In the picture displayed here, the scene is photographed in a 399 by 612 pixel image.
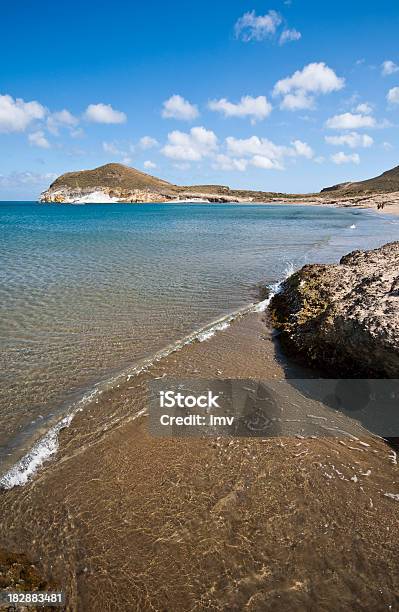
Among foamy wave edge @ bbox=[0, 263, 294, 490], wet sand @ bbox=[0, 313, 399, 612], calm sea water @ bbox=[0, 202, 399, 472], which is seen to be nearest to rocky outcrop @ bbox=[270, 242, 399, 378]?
wet sand @ bbox=[0, 313, 399, 612]

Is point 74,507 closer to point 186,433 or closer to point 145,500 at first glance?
point 145,500

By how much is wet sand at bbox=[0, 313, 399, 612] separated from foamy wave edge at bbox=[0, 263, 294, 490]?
0.17m

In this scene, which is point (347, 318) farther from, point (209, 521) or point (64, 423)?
point (64, 423)

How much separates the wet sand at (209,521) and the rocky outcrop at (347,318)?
1.79 m

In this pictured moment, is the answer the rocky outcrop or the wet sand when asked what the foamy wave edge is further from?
the rocky outcrop

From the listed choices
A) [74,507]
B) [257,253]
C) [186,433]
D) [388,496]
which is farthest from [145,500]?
[257,253]

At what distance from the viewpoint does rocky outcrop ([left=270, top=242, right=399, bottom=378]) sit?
7.54m

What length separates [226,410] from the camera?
7.80 metres

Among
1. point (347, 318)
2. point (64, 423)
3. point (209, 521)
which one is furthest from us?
point (347, 318)

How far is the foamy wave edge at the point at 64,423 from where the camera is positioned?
610 cm

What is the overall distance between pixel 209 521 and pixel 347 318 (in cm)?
552

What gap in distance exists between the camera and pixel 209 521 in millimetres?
5156

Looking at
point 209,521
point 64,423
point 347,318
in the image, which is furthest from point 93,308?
point 209,521

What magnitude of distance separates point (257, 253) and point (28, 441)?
24.0 meters
